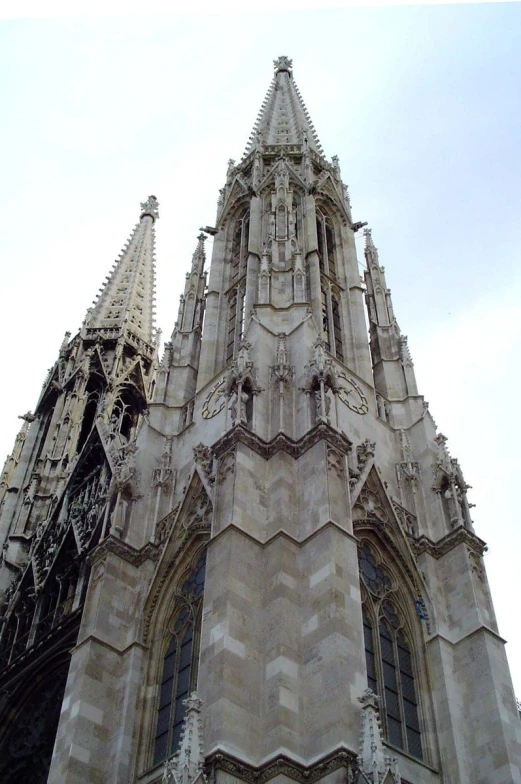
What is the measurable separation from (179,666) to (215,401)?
8.27 meters

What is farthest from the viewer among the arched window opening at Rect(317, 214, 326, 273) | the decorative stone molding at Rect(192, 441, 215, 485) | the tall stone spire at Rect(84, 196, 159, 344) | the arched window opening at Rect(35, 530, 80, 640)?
the tall stone spire at Rect(84, 196, 159, 344)

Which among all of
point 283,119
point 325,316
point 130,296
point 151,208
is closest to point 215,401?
point 325,316

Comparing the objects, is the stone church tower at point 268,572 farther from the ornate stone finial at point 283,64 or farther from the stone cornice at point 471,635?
the ornate stone finial at point 283,64

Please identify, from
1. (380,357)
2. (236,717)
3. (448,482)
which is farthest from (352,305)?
(236,717)

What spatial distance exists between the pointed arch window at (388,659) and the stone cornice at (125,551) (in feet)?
16.8

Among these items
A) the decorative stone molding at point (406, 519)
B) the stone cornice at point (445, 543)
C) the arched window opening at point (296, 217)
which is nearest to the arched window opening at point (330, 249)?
the arched window opening at point (296, 217)

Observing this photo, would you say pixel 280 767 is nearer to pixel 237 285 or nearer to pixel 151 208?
pixel 237 285

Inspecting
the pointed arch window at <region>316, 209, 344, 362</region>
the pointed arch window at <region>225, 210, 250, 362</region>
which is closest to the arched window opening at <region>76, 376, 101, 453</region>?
the pointed arch window at <region>225, 210, 250, 362</region>

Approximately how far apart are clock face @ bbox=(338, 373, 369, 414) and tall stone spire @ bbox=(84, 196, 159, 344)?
66.0 ft

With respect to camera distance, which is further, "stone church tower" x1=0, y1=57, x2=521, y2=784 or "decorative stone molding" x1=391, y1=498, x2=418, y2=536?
"decorative stone molding" x1=391, y1=498, x2=418, y2=536

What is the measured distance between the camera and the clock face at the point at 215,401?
27.2 m

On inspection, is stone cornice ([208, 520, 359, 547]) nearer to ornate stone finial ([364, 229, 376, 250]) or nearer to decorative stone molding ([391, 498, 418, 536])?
decorative stone molding ([391, 498, 418, 536])

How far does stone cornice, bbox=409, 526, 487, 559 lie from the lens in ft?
80.1

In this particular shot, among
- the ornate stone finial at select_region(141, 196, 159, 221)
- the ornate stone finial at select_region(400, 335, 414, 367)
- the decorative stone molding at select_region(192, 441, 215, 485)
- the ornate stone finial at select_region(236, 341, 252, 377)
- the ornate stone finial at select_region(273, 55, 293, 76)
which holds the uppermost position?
the ornate stone finial at select_region(141, 196, 159, 221)
